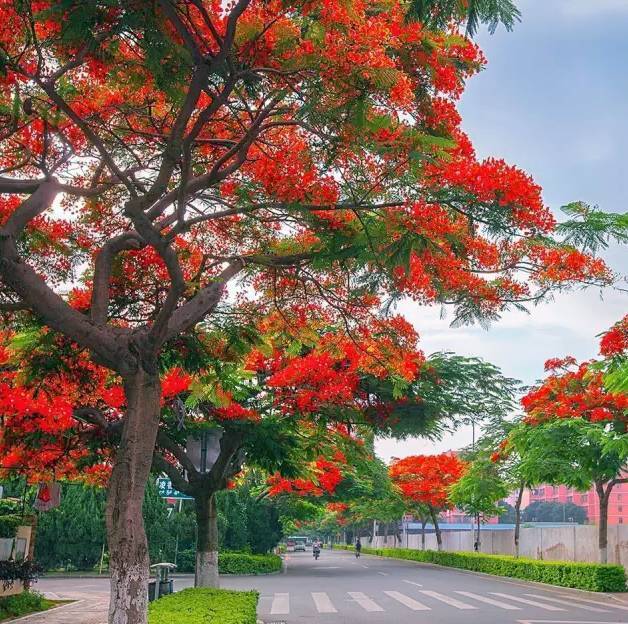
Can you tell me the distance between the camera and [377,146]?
6.68 meters

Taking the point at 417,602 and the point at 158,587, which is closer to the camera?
the point at 158,587

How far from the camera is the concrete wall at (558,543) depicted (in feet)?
77.2

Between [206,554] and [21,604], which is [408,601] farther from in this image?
[21,604]

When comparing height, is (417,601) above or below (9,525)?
below

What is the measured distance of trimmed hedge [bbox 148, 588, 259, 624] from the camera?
26.8 ft

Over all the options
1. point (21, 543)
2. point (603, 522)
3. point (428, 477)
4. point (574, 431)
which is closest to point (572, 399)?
point (574, 431)

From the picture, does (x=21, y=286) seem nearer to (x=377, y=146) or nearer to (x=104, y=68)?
(x=104, y=68)

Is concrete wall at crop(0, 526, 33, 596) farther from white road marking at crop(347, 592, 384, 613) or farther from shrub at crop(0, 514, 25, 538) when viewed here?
white road marking at crop(347, 592, 384, 613)

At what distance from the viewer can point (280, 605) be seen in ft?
59.2

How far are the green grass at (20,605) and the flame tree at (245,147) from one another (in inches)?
368

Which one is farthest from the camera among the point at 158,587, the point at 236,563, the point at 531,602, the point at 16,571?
the point at 236,563

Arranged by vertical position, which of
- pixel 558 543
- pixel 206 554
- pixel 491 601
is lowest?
pixel 491 601

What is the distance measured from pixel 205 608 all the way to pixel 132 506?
3.21 meters

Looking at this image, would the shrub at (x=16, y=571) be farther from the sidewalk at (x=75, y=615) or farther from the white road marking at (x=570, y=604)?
the white road marking at (x=570, y=604)
